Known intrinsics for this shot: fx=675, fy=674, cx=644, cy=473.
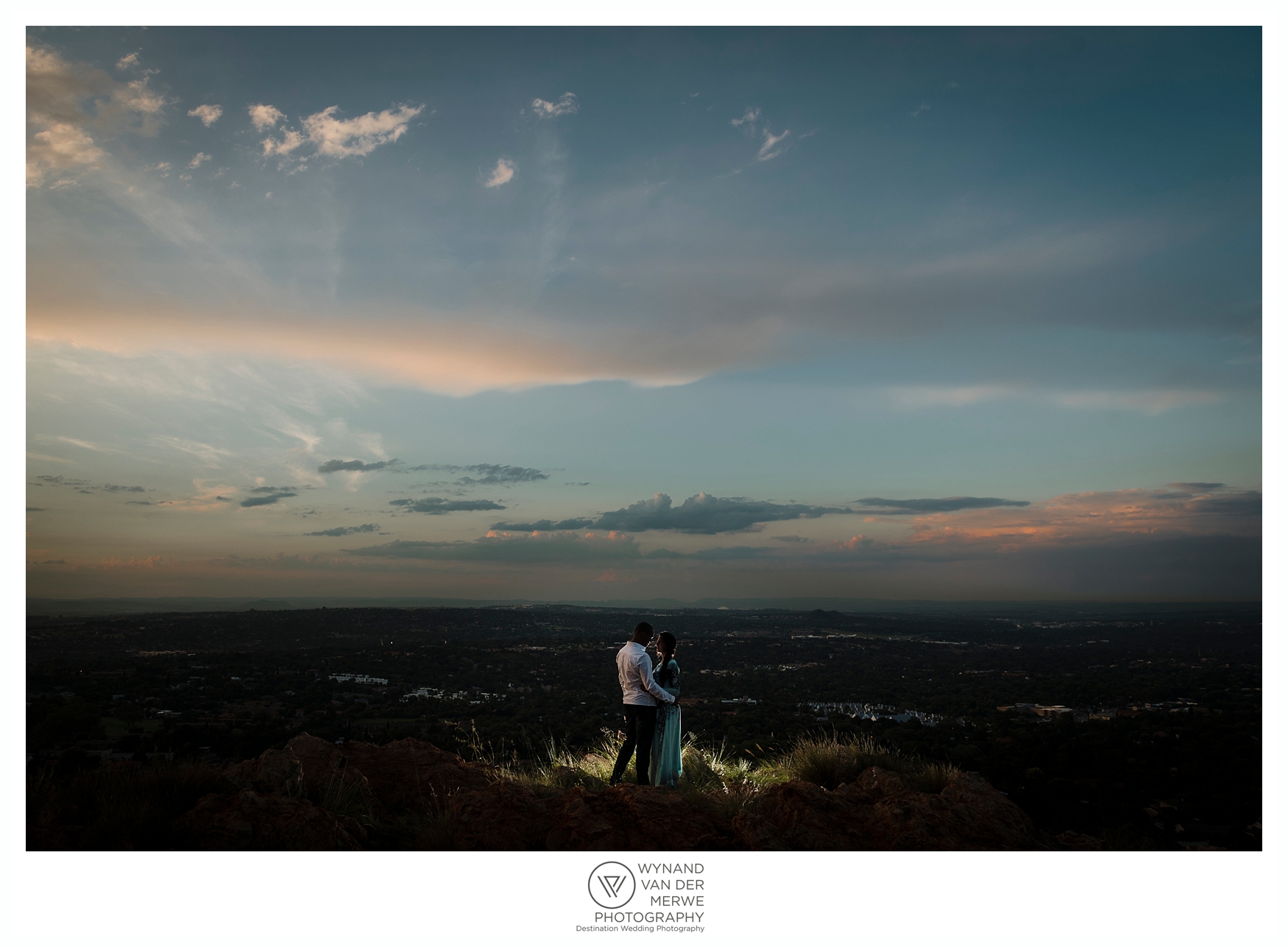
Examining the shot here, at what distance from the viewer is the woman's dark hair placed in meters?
8.04

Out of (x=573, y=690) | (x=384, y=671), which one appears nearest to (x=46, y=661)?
(x=384, y=671)

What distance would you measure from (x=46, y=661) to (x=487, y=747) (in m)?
27.3

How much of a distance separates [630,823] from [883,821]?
8.12 feet

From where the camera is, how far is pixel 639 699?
7.98m

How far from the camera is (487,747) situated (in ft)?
38.8

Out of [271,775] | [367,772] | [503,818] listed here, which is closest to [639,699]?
[503,818]

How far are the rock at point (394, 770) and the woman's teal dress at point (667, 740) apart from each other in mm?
2052

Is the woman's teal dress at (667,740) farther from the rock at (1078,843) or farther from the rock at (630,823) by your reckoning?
the rock at (1078,843)

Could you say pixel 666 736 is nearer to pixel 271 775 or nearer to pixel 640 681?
pixel 640 681

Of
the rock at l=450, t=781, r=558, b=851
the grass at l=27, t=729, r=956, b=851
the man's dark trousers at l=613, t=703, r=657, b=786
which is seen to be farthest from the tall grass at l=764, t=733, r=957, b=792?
the rock at l=450, t=781, r=558, b=851

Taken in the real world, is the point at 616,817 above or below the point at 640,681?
below
